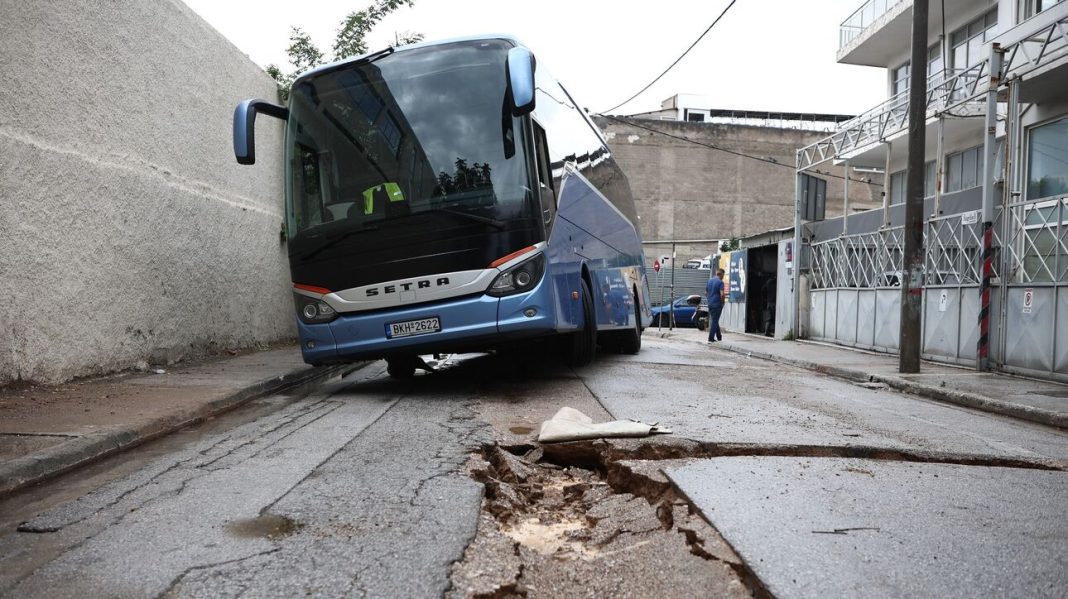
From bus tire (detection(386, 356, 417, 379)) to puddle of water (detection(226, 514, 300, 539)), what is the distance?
540 centimetres

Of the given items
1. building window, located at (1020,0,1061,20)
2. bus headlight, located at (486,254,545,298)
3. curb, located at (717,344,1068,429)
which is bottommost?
curb, located at (717,344,1068,429)

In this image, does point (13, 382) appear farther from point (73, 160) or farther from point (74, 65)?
point (74, 65)

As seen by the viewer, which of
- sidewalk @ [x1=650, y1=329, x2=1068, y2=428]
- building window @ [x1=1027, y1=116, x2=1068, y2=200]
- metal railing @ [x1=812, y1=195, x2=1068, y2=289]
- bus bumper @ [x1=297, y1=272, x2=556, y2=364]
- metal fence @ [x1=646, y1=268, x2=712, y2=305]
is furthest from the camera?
metal fence @ [x1=646, y1=268, x2=712, y2=305]

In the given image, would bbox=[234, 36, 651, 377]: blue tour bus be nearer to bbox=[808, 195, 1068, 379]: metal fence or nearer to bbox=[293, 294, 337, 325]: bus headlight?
bbox=[293, 294, 337, 325]: bus headlight

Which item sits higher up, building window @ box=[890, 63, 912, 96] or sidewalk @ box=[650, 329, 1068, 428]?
building window @ box=[890, 63, 912, 96]

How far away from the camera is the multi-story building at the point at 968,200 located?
34.1ft

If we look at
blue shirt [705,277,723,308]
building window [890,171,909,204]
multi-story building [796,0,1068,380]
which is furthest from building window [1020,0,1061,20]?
blue shirt [705,277,723,308]

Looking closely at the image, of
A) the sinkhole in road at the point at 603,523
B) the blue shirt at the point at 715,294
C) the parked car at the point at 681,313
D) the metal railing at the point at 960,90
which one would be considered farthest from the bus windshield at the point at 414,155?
the parked car at the point at 681,313

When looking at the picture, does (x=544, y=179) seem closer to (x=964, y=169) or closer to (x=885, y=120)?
(x=885, y=120)

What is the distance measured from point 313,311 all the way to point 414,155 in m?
1.77

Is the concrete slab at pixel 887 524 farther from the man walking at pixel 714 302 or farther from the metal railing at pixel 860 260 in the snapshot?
the man walking at pixel 714 302

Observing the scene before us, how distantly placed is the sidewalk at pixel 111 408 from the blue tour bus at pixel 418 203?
44.6 inches

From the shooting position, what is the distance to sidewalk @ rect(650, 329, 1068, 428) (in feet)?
24.2

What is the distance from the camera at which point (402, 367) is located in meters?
8.68
